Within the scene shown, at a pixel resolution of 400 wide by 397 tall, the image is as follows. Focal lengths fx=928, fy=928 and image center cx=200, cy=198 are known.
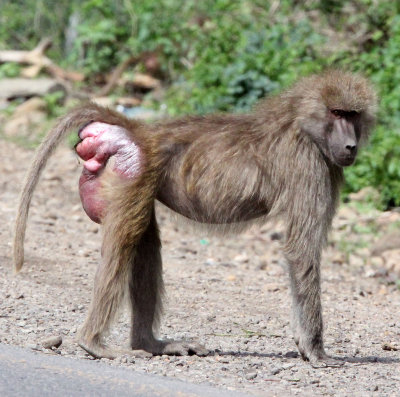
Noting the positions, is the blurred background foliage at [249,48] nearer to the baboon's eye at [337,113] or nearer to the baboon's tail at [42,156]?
the baboon's eye at [337,113]

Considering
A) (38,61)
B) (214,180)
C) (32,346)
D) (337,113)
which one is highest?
(38,61)

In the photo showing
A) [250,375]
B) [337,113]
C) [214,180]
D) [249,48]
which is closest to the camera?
[250,375]

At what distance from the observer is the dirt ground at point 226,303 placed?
5.16 m

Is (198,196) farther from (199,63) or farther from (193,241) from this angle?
(199,63)

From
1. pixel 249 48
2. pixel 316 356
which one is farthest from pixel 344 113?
pixel 249 48

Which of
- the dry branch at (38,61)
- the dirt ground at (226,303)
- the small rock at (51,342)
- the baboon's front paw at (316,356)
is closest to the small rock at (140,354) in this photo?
the dirt ground at (226,303)

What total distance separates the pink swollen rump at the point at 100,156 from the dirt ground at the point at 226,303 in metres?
0.68

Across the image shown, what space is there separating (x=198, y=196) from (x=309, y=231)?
2.26 ft

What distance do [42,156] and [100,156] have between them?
0.33m

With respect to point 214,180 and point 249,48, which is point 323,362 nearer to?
point 214,180

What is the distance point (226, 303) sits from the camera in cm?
705

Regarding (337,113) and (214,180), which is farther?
(337,113)

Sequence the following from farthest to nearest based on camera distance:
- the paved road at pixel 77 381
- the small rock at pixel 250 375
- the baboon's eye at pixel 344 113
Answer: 1. the baboon's eye at pixel 344 113
2. the small rock at pixel 250 375
3. the paved road at pixel 77 381

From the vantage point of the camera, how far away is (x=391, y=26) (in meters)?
12.2
